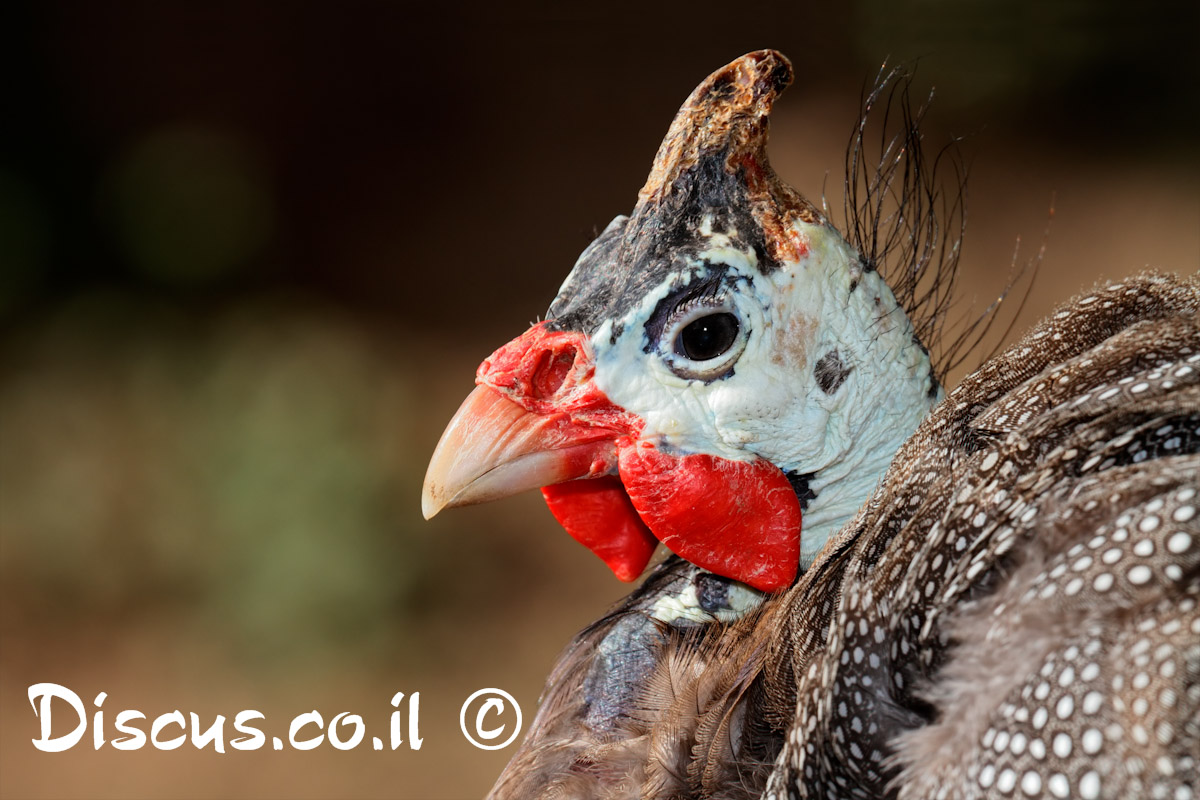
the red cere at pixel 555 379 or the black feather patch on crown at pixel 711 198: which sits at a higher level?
the black feather patch on crown at pixel 711 198

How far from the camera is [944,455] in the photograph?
1014 mm

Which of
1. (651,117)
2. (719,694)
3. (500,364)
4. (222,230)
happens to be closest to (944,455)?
(719,694)

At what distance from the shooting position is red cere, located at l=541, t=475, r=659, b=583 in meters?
1.61

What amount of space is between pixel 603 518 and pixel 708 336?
0.37 metres

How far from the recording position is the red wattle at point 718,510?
1.42 metres

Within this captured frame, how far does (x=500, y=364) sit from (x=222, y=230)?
305 cm

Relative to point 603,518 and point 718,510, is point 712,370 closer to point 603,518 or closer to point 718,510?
point 718,510

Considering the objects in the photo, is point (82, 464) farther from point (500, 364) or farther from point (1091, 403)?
point (1091, 403)

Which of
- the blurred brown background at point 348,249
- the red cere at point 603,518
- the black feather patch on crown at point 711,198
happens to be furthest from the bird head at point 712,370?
the blurred brown background at point 348,249

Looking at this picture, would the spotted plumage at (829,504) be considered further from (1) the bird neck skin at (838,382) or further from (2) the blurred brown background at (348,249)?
(2) the blurred brown background at (348,249)

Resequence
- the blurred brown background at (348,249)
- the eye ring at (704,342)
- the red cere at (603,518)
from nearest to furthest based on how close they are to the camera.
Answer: the eye ring at (704,342), the red cere at (603,518), the blurred brown background at (348,249)

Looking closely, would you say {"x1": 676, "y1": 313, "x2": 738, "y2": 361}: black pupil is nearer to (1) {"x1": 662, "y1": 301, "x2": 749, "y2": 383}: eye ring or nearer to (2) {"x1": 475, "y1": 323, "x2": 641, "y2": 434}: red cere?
(1) {"x1": 662, "y1": 301, "x2": 749, "y2": 383}: eye ring

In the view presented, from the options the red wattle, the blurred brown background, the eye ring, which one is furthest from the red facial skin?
the blurred brown background

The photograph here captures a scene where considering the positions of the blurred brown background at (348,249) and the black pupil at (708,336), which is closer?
the black pupil at (708,336)
